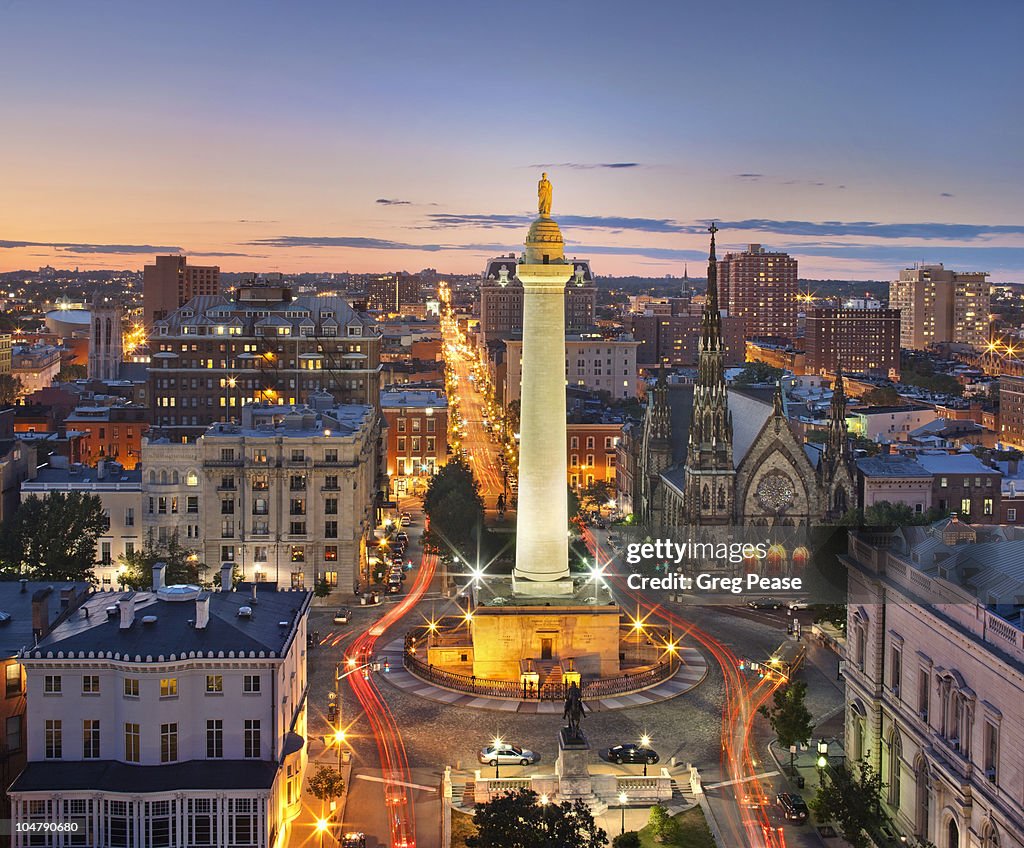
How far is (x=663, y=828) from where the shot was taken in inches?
1874

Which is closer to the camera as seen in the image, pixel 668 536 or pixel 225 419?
pixel 668 536

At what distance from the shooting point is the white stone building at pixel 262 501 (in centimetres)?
9038

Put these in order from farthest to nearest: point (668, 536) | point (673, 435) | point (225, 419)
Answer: point (225, 419), point (673, 435), point (668, 536)

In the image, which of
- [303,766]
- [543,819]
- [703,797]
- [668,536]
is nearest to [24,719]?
[303,766]

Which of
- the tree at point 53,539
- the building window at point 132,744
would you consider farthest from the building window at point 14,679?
the tree at point 53,539

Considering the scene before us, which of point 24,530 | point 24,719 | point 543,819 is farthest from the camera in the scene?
point 24,530

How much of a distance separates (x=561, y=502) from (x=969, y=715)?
106 feet

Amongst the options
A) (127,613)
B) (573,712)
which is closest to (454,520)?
(573,712)

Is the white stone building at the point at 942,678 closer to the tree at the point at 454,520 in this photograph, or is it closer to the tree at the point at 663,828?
the tree at the point at 663,828

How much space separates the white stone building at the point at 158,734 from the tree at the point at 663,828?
14096mm

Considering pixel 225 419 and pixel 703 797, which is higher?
pixel 225 419

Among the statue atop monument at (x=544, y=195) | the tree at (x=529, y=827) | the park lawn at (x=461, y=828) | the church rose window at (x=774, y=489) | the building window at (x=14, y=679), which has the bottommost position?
the park lawn at (x=461, y=828)

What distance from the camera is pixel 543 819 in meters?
42.1

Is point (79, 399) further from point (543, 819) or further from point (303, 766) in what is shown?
point (543, 819)
